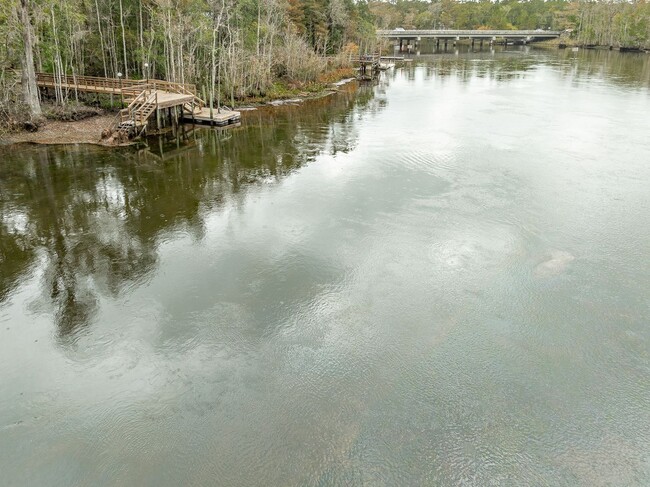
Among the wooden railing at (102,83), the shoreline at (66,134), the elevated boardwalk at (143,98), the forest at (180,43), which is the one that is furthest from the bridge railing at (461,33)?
the shoreline at (66,134)

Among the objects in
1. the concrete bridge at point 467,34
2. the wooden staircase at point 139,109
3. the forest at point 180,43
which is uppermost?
the concrete bridge at point 467,34

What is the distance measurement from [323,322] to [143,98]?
2104cm

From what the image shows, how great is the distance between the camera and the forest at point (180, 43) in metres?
27.4

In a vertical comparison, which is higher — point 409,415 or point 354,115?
point 354,115

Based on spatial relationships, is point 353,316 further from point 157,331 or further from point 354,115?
point 354,115

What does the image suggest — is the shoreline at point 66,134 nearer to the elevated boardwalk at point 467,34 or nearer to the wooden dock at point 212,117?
the wooden dock at point 212,117

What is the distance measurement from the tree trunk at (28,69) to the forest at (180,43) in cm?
5

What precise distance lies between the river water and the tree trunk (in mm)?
5035

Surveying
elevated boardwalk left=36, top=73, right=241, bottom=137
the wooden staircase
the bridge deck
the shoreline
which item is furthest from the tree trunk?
the bridge deck

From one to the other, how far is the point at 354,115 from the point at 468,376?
29252 millimetres

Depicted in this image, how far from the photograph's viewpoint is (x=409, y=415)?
30.1 feet

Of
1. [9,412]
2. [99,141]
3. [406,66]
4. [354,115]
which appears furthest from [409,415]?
[406,66]

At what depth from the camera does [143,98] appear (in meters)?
27.2

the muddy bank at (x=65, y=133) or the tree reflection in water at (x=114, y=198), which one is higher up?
the muddy bank at (x=65, y=133)
